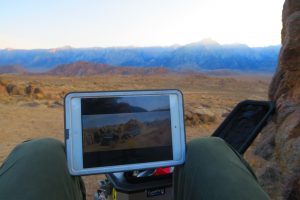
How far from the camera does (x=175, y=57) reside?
248ft

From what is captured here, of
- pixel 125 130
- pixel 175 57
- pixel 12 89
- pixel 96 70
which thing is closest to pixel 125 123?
pixel 125 130

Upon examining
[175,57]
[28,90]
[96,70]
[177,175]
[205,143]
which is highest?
[205,143]

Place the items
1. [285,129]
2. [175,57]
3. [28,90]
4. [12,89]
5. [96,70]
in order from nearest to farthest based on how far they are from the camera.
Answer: [285,129]
[28,90]
[12,89]
[96,70]
[175,57]

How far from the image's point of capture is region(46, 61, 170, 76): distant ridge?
50625mm

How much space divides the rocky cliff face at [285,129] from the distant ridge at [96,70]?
153 feet

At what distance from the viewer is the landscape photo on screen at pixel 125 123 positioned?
1504 millimetres

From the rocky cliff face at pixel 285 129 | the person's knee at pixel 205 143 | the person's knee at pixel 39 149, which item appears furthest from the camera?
the rocky cliff face at pixel 285 129

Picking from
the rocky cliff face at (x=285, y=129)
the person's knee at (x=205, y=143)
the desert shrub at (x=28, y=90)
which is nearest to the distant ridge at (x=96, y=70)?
the desert shrub at (x=28, y=90)

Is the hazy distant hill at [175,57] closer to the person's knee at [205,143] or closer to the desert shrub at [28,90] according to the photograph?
the desert shrub at [28,90]

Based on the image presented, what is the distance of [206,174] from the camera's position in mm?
1415

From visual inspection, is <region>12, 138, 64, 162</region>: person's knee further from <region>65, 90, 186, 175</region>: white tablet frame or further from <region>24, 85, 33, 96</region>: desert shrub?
<region>24, 85, 33, 96</region>: desert shrub

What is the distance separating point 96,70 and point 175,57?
2527cm

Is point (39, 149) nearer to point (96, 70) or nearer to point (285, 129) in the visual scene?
point (285, 129)

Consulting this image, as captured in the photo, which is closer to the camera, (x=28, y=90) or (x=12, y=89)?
(x=28, y=90)
